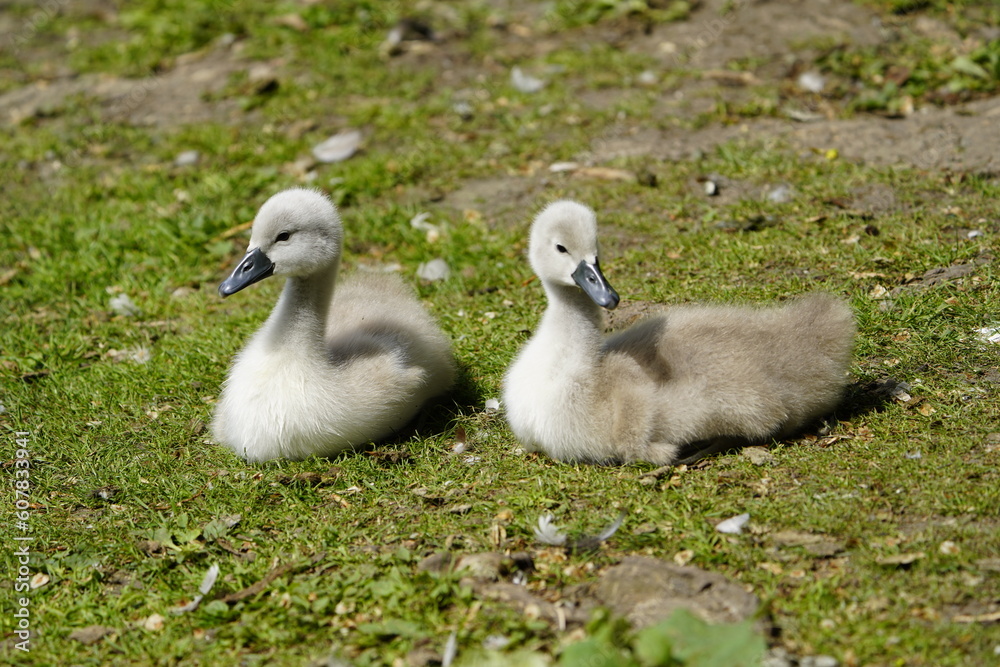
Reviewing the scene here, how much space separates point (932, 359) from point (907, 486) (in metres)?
1.14

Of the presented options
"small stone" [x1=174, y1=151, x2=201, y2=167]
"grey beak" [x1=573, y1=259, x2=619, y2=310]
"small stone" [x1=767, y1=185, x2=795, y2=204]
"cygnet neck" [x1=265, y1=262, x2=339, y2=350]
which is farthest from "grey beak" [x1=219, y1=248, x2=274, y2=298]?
"small stone" [x1=174, y1=151, x2=201, y2=167]

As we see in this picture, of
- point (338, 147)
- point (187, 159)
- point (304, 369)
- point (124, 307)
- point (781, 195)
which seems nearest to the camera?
point (304, 369)

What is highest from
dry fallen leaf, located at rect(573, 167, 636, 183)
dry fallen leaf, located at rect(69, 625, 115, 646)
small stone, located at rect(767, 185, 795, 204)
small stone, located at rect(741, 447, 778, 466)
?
dry fallen leaf, located at rect(69, 625, 115, 646)

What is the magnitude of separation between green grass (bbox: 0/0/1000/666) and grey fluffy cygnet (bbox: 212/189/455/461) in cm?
16

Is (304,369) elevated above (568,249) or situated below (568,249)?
below

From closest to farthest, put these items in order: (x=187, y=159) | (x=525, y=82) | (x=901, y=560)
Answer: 1. (x=901, y=560)
2. (x=187, y=159)
3. (x=525, y=82)

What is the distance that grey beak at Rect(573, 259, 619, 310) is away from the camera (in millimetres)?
4301

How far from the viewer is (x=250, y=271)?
4922mm

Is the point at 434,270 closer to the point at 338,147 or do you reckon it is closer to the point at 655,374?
the point at 338,147

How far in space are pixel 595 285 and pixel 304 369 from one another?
144cm

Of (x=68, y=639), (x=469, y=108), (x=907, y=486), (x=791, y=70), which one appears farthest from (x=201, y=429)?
(x=791, y=70)

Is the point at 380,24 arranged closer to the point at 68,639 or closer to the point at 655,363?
the point at 655,363

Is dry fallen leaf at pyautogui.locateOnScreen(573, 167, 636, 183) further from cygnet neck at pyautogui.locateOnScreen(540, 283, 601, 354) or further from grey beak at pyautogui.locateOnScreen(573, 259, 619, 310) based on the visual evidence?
grey beak at pyautogui.locateOnScreen(573, 259, 619, 310)

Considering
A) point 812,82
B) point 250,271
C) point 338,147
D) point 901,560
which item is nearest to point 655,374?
point 901,560
